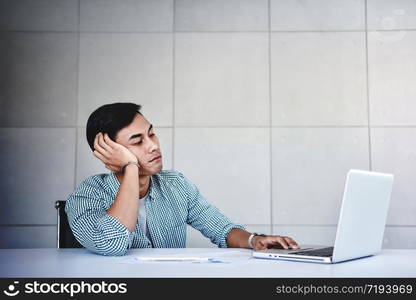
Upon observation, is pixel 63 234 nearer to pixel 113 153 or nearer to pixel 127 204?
pixel 113 153

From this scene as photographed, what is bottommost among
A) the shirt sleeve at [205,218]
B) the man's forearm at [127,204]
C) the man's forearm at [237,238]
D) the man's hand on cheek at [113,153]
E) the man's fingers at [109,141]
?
the man's forearm at [237,238]

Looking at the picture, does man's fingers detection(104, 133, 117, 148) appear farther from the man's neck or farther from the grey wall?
the grey wall

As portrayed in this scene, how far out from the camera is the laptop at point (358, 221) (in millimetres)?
1542

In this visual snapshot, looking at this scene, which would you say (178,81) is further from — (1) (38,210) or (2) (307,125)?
(1) (38,210)

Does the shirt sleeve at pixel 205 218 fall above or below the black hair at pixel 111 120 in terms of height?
below

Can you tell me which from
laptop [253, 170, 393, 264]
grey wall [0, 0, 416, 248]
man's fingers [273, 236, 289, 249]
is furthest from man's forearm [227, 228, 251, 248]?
grey wall [0, 0, 416, 248]

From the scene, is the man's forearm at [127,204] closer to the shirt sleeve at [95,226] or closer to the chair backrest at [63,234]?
the shirt sleeve at [95,226]

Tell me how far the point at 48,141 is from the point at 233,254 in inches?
86.3

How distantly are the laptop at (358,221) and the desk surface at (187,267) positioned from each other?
36 millimetres

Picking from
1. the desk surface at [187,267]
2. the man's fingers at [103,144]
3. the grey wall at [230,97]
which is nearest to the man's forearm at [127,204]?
the desk surface at [187,267]

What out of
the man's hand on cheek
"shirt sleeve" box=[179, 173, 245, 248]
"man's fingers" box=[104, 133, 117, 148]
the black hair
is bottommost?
"shirt sleeve" box=[179, 173, 245, 248]

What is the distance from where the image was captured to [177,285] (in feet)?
3.95

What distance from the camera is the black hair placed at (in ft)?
7.95

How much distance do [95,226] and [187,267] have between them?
0.56 meters
